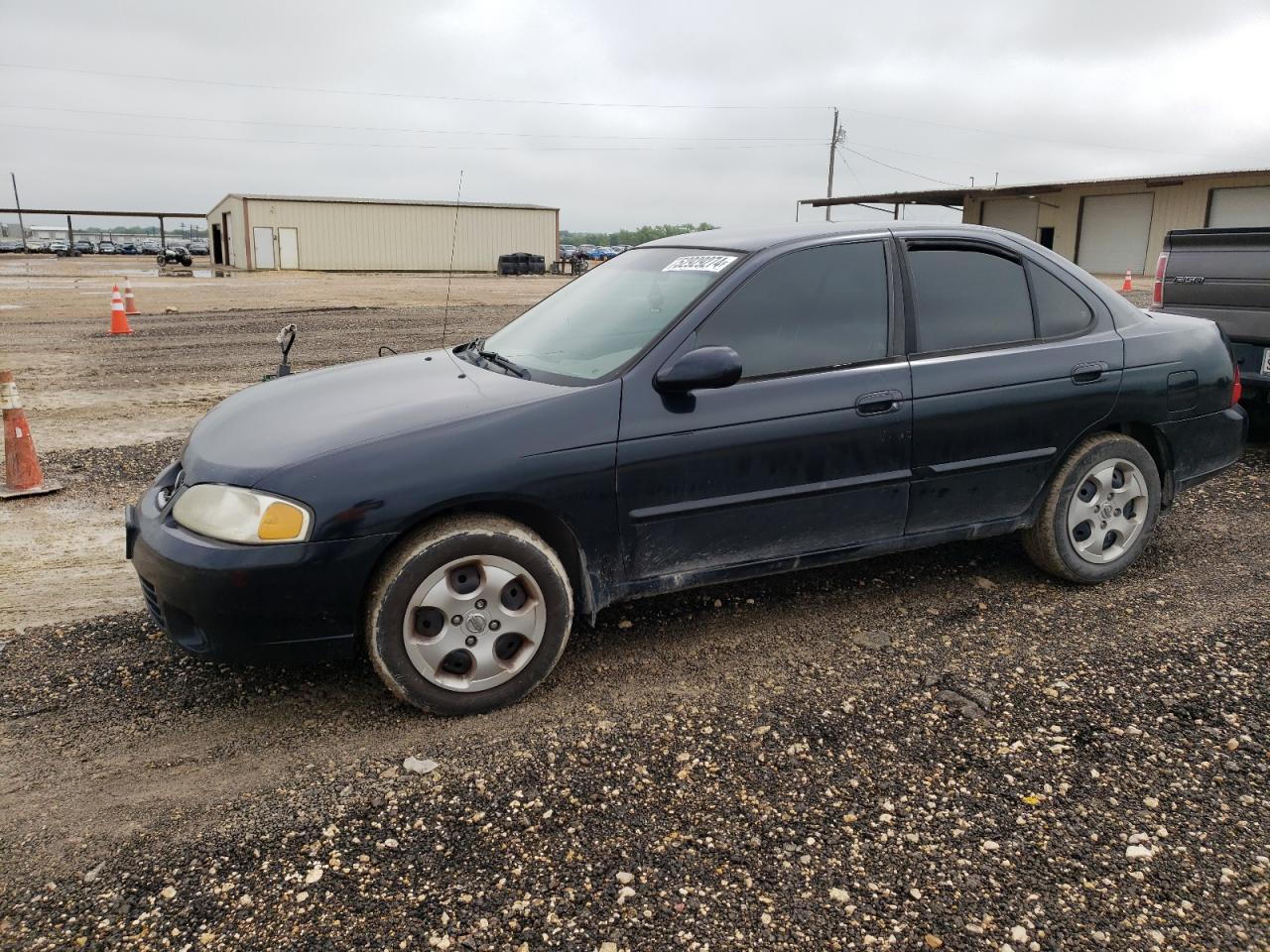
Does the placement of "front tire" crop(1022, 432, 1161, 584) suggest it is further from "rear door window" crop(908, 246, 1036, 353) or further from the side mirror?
the side mirror

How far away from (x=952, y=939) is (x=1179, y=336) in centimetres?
345

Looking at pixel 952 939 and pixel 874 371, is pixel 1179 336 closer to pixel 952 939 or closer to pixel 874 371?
pixel 874 371

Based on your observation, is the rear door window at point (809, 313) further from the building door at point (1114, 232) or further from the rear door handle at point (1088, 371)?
the building door at point (1114, 232)

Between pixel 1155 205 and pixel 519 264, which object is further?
pixel 519 264

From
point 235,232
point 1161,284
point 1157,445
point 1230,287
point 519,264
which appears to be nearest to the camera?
point 1157,445

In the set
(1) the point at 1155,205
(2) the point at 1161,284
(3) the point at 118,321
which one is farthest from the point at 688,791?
(1) the point at 1155,205

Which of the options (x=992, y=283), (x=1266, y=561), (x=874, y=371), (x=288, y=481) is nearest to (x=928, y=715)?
(x=874, y=371)

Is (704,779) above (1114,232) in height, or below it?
below

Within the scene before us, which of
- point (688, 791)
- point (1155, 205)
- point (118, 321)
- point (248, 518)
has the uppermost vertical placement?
point (1155, 205)

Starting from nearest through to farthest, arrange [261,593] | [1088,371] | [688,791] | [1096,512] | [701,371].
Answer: [688,791] → [261,593] → [701,371] → [1088,371] → [1096,512]

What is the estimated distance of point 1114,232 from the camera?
3691 centimetres

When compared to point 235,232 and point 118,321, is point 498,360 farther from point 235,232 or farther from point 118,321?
point 235,232

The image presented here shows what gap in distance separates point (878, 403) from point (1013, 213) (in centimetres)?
4177

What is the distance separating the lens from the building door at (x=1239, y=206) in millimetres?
31016
